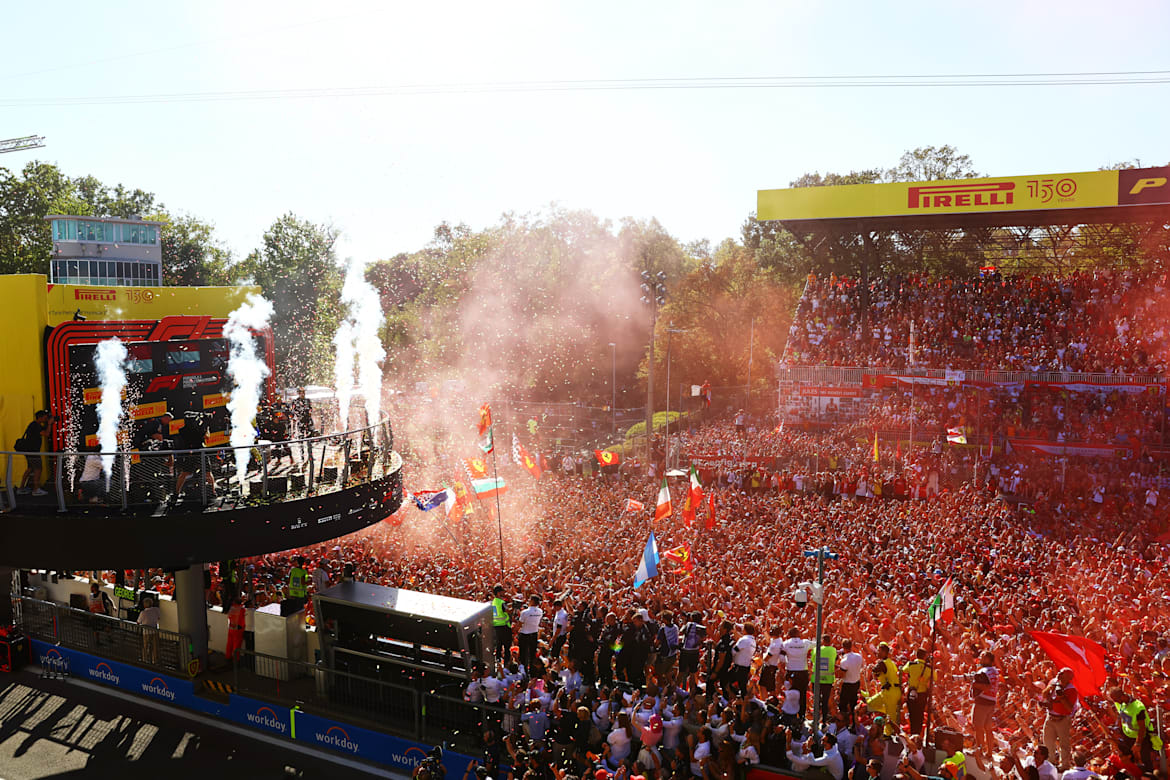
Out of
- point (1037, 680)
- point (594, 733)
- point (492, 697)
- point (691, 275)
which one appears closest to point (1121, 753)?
point (1037, 680)

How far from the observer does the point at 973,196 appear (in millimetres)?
33656

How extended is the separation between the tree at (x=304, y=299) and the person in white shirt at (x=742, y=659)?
47445mm

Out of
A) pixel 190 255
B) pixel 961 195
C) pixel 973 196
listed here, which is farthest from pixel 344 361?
pixel 190 255

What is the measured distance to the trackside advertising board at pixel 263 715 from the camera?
11.9 metres

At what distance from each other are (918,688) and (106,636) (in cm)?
1408

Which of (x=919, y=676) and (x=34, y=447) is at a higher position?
(x=34, y=447)

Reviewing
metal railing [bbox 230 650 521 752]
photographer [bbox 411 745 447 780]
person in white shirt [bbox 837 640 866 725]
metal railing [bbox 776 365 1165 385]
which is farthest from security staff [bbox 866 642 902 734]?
metal railing [bbox 776 365 1165 385]

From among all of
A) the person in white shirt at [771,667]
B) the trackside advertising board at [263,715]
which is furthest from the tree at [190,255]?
the person in white shirt at [771,667]

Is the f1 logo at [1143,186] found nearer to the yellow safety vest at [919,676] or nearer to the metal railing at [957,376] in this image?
the metal railing at [957,376]

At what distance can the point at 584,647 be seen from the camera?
12.2m

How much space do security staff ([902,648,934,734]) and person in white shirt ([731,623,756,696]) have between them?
6.57 feet

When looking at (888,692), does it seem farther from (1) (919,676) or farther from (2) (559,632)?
(2) (559,632)

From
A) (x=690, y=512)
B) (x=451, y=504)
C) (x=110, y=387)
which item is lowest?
(x=690, y=512)

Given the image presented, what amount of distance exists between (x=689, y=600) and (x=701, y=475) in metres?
13.1
